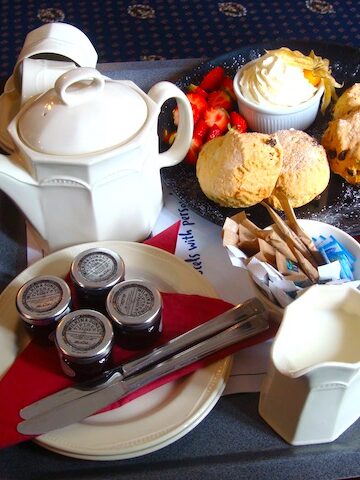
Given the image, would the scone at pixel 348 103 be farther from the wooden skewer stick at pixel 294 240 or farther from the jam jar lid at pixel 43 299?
the jam jar lid at pixel 43 299

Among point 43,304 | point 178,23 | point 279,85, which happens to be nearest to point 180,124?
point 279,85

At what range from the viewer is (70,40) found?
0.76 metres

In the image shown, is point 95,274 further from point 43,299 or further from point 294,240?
point 294,240

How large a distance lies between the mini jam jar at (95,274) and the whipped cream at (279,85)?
0.33m

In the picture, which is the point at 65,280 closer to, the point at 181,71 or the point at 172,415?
the point at 172,415

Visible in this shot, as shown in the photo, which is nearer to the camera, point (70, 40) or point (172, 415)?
point (172, 415)

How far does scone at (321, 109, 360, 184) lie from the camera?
73cm

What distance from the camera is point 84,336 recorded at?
1.77 ft

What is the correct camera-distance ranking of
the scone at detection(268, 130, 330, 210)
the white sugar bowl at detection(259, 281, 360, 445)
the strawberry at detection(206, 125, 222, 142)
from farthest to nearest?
the strawberry at detection(206, 125, 222, 142)
the scone at detection(268, 130, 330, 210)
the white sugar bowl at detection(259, 281, 360, 445)

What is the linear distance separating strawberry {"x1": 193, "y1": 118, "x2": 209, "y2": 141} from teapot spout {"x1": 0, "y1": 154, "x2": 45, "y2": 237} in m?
0.25

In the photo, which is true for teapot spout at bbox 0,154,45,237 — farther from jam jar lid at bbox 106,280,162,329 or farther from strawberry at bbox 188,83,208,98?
strawberry at bbox 188,83,208,98

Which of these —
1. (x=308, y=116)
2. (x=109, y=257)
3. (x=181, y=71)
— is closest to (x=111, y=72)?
(x=181, y=71)

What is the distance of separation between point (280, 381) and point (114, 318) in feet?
0.52

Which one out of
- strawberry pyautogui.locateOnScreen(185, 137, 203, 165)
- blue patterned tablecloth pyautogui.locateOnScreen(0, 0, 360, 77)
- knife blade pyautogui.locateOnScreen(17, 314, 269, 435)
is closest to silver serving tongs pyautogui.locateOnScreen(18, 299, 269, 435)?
knife blade pyautogui.locateOnScreen(17, 314, 269, 435)
